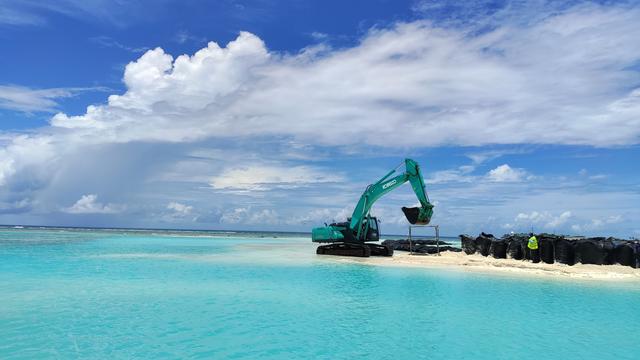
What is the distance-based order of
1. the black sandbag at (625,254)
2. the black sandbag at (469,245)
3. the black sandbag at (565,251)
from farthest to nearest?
the black sandbag at (469,245), the black sandbag at (565,251), the black sandbag at (625,254)

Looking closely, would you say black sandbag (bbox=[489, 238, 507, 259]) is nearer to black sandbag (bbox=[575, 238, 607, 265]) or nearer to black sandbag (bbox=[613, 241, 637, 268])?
black sandbag (bbox=[575, 238, 607, 265])

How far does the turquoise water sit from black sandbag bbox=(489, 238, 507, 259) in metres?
13.4

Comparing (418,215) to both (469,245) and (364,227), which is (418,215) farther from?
(469,245)

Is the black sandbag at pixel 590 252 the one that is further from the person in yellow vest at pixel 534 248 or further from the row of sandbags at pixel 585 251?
the person in yellow vest at pixel 534 248

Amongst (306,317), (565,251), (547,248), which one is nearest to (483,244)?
(547,248)

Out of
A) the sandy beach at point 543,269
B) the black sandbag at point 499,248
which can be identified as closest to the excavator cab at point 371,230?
the sandy beach at point 543,269

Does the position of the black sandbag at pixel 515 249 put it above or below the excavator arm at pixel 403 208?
below

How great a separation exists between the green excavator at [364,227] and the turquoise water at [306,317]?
1359 cm

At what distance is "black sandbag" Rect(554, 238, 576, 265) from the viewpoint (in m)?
31.0

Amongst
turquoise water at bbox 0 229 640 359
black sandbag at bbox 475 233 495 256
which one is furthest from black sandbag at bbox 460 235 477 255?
turquoise water at bbox 0 229 640 359

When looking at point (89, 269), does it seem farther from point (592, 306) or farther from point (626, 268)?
point (626, 268)

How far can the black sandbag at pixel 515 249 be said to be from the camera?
3543 cm

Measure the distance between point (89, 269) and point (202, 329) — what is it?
16.4 m

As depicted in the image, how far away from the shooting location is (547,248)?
1265 inches
